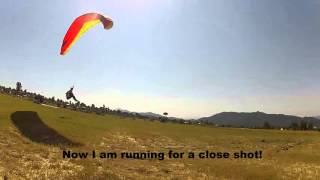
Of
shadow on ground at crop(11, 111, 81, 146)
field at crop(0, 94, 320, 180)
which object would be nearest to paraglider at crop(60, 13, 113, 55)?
field at crop(0, 94, 320, 180)

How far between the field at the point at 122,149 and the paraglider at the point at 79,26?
11276mm

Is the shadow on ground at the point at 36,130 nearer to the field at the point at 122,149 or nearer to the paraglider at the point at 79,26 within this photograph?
the field at the point at 122,149

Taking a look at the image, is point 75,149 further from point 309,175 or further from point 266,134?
point 266,134

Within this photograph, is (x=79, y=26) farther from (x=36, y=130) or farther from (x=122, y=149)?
(x=36, y=130)

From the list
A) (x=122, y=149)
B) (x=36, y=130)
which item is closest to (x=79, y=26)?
(x=122, y=149)

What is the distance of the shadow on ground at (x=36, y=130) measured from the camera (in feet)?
161

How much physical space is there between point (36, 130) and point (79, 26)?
1800 cm

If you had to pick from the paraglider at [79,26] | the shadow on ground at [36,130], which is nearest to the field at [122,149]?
the shadow on ground at [36,130]

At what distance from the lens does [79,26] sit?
139 feet

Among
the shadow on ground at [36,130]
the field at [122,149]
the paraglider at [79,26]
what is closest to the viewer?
the field at [122,149]

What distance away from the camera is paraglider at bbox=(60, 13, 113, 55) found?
41812 mm

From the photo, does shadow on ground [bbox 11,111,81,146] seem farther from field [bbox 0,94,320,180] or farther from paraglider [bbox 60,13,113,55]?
paraglider [bbox 60,13,113,55]

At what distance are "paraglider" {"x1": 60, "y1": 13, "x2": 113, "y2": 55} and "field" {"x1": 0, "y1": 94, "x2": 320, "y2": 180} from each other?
1128 centimetres

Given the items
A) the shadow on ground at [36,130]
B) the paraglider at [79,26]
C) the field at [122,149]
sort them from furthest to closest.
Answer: the shadow on ground at [36,130] < the paraglider at [79,26] < the field at [122,149]
